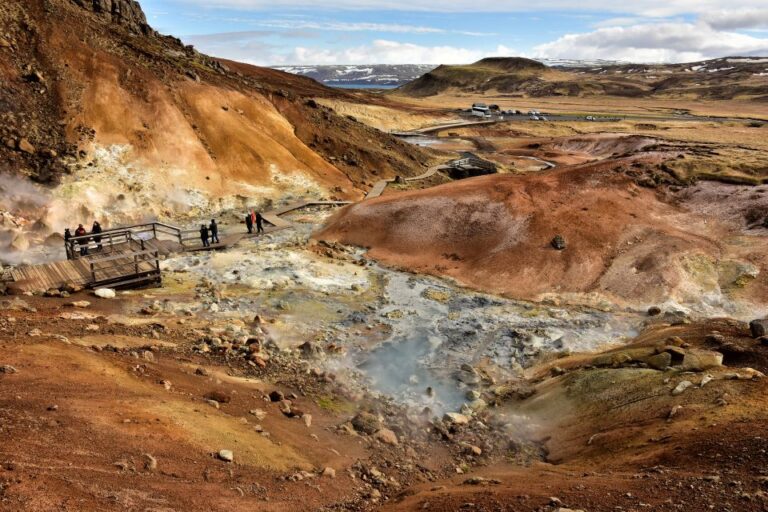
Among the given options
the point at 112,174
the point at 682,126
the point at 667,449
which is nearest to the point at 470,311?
the point at 667,449

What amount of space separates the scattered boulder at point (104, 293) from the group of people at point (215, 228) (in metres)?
8.34

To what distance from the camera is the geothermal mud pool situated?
18.4m

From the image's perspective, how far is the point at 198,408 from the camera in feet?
39.6

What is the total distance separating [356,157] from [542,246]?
82.6 feet

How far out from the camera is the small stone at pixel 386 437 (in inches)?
541

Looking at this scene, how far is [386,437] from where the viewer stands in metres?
13.8

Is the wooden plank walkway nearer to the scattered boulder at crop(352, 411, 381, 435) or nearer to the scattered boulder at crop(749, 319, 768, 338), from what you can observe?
the scattered boulder at crop(352, 411, 381, 435)

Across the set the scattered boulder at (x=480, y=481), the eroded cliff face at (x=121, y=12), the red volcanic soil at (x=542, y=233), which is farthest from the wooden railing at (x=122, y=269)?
the eroded cliff face at (x=121, y=12)

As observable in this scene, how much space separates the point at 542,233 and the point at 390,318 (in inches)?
412

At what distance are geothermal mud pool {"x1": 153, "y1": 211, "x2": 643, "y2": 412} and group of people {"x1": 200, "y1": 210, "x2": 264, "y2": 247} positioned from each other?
58.1 inches

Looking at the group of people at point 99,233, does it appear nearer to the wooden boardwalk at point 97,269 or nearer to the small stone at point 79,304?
the wooden boardwalk at point 97,269

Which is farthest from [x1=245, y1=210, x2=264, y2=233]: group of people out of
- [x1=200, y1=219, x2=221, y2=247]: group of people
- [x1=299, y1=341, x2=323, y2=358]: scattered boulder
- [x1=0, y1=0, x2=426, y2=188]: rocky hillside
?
[x1=299, y1=341, x2=323, y2=358]: scattered boulder

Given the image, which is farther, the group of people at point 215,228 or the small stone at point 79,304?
the group of people at point 215,228

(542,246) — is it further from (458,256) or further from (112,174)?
(112,174)
